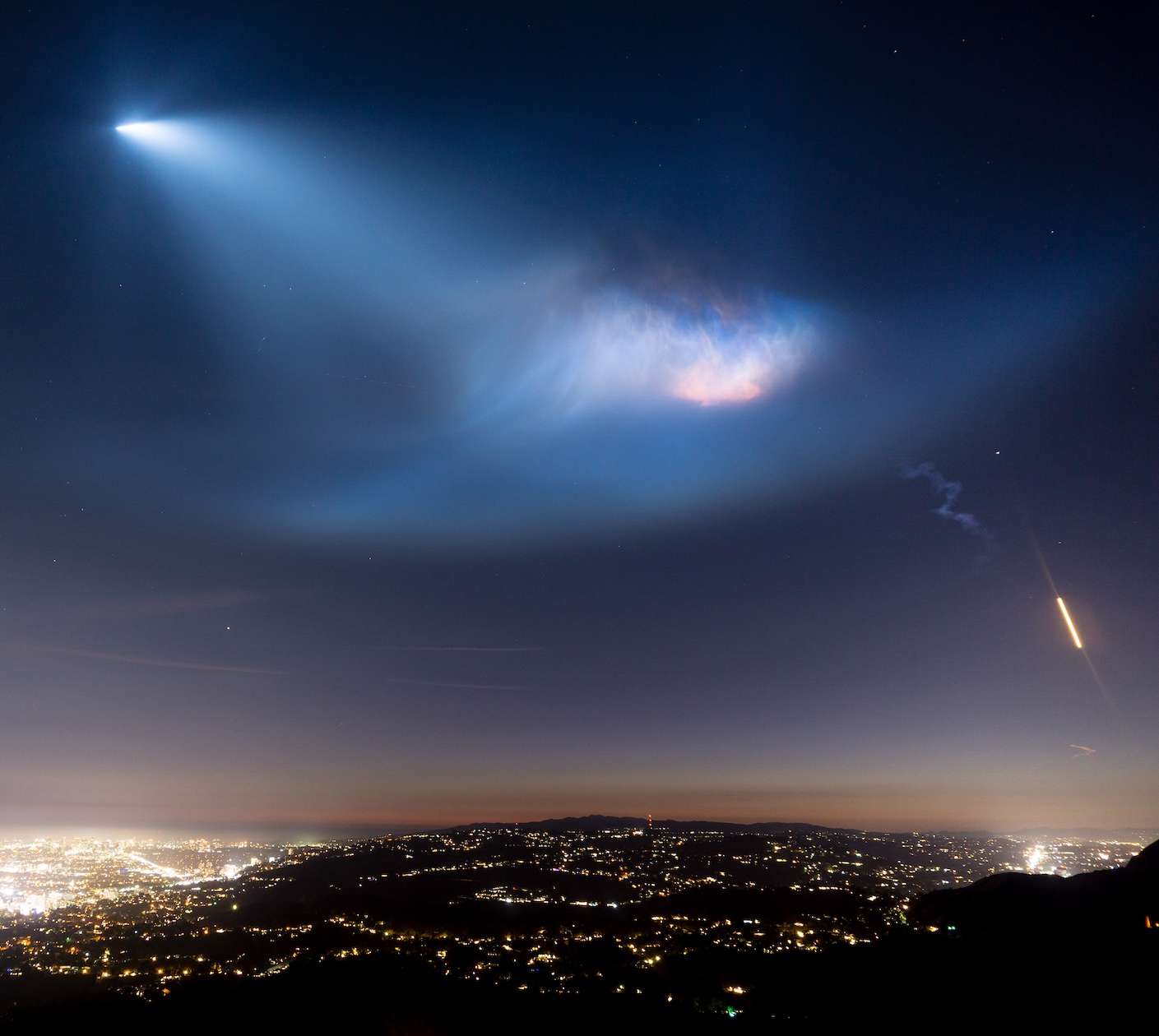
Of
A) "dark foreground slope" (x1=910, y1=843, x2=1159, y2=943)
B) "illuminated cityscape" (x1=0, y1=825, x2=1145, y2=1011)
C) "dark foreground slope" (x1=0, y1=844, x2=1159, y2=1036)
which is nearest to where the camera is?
"dark foreground slope" (x1=0, y1=844, x2=1159, y2=1036)

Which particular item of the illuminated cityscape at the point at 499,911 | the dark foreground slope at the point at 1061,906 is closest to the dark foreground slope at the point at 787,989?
the dark foreground slope at the point at 1061,906

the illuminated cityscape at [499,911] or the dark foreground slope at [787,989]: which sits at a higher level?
the dark foreground slope at [787,989]

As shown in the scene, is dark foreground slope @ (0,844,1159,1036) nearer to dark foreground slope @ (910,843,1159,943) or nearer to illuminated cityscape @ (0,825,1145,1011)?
dark foreground slope @ (910,843,1159,943)

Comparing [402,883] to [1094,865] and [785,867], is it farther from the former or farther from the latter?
[1094,865]

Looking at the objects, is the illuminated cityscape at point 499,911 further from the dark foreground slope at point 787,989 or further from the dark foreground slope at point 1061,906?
the dark foreground slope at point 1061,906

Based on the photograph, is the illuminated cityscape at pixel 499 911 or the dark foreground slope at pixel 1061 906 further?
the illuminated cityscape at pixel 499 911

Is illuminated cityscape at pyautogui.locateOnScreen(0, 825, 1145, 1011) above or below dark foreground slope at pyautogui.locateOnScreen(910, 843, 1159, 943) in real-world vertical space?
below

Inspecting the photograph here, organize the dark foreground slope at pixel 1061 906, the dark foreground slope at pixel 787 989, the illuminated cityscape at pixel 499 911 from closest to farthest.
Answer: the dark foreground slope at pixel 787 989 → the dark foreground slope at pixel 1061 906 → the illuminated cityscape at pixel 499 911

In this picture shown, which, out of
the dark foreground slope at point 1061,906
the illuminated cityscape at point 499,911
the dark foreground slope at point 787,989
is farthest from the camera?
the illuminated cityscape at point 499,911

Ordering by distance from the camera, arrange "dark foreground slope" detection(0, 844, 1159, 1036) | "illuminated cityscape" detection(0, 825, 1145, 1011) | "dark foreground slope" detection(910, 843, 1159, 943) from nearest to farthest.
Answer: "dark foreground slope" detection(0, 844, 1159, 1036) < "dark foreground slope" detection(910, 843, 1159, 943) < "illuminated cityscape" detection(0, 825, 1145, 1011)

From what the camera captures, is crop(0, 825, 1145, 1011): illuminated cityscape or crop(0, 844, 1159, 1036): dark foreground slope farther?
crop(0, 825, 1145, 1011): illuminated cityscape

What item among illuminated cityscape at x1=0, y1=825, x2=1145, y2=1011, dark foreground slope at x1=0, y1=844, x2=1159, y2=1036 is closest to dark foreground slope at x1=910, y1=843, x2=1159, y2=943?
dark foreground slope at x1=0, y1=844, x2=1159, y2=1036
